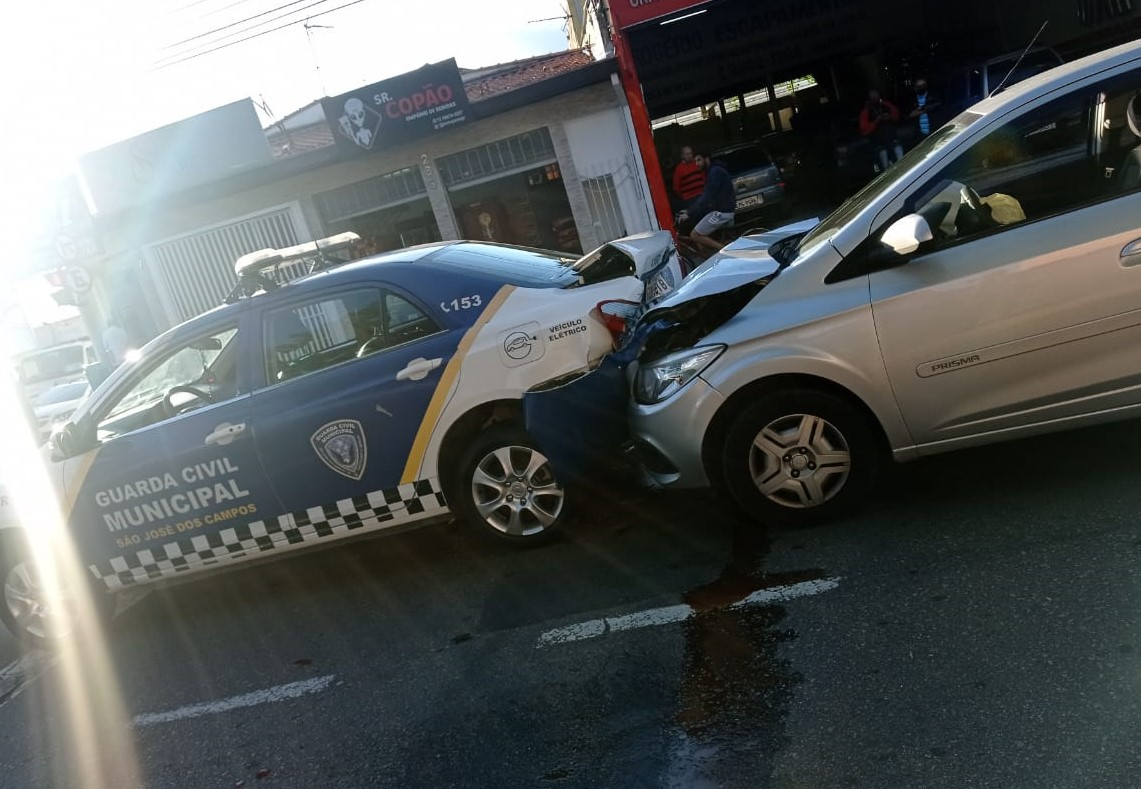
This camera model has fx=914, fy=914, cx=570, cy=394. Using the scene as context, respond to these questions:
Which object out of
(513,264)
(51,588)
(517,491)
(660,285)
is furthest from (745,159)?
(51,588)

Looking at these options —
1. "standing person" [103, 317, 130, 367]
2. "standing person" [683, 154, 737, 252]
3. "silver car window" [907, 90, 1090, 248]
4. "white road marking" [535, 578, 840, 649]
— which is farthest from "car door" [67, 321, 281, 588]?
"standing person" [103, 317, 130, 367]

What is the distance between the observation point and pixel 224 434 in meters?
5.04

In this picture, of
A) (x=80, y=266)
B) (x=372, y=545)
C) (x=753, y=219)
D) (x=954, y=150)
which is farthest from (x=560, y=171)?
(x=954, y=150)

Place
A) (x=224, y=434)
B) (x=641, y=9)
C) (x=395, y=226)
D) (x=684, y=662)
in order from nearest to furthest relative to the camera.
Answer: (x=684, y=662), (x=224, y=434), (x=641, y=9), (x=395, y=226)

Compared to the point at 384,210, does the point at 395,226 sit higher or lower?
lower

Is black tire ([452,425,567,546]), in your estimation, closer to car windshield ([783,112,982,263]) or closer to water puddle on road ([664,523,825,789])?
water puddle on road ([664,523,825,789])

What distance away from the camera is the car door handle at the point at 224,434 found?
5.01 m

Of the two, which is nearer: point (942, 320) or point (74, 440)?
point (942, 320)

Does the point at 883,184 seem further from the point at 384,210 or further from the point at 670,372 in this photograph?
the point at 384,210

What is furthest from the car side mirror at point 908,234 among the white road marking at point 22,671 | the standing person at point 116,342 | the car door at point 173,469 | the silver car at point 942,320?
the standing person at point 116,342

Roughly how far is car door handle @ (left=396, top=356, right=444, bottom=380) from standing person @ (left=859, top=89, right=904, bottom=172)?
12.8m

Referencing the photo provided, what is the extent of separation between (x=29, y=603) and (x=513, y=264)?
3672mm

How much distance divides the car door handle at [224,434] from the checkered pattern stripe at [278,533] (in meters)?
0.50

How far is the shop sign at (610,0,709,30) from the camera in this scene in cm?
1273
